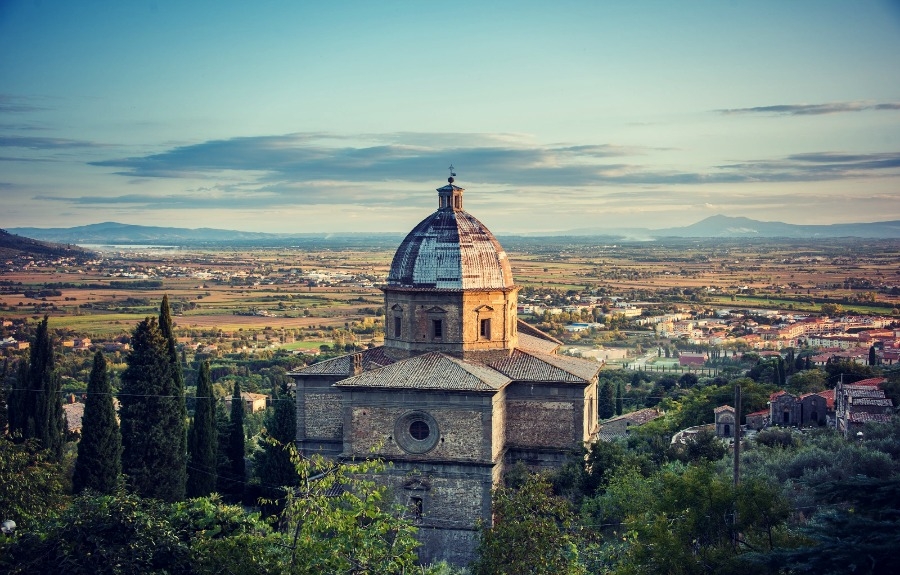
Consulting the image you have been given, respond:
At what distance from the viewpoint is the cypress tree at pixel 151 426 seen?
29516mm

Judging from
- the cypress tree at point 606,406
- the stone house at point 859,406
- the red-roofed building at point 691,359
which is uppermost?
the stone house at point 859,406

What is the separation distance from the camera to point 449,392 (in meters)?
26.7

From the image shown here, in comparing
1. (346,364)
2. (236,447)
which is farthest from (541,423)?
(236,447)

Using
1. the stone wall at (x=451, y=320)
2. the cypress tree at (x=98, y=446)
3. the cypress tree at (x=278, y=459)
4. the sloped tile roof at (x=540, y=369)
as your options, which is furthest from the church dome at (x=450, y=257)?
the cypress tree at (x=98, y=446)

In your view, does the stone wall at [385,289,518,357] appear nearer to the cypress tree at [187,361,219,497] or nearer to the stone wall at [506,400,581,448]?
the stone wall at [506,400,581,448]

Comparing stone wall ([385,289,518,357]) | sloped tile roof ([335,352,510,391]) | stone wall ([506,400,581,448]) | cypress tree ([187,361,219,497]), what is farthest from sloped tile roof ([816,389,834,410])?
cypress tree ([187,361,219,497])

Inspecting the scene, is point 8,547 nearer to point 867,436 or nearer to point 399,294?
point 399,294

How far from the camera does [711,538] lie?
16844mm

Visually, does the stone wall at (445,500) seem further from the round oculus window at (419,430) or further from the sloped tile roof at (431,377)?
the sloped tile roof at (431,377)

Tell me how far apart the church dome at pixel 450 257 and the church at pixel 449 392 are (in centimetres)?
4

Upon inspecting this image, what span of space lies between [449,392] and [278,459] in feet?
33.4

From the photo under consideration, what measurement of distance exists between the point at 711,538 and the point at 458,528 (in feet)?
35.7

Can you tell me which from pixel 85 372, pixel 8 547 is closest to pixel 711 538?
pixel 8 547

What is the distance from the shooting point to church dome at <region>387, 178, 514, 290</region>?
99.2ft
